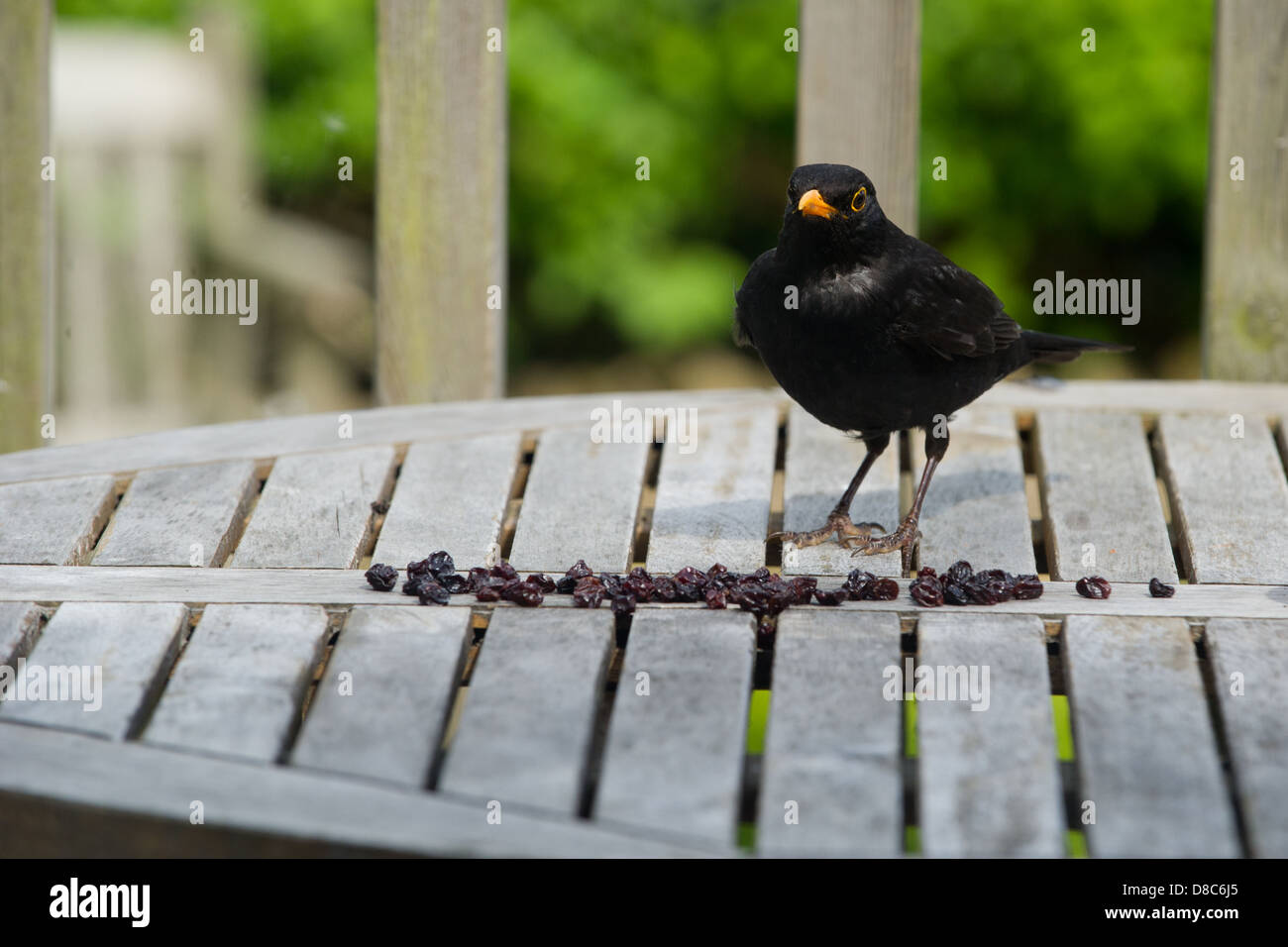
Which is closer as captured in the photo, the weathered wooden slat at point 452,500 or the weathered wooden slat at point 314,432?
the weathered wooden slat at point 452,500

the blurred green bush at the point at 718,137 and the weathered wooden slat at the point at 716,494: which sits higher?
the blurred green bush at the point at 718,137

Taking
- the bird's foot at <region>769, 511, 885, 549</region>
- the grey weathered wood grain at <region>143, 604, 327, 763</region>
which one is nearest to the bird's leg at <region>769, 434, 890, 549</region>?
the bird's foot at <region>769, 511, 885, 549</region>

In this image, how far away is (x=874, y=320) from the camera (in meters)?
3.23

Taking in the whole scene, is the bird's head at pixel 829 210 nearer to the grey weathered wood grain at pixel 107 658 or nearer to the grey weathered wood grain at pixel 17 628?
the grey weathered wood grain at pixel 107 658

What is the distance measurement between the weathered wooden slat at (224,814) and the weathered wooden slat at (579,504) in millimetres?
973

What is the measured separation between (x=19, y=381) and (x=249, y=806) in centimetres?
276

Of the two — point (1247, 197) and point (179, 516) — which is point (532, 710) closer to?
point (179, 516)

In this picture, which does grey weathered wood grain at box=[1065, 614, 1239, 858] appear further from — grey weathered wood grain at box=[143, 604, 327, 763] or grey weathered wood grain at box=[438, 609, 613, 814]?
grey weathered wood grain at box=[143, 604, 327, 763]

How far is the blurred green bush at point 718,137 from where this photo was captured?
6.97 m

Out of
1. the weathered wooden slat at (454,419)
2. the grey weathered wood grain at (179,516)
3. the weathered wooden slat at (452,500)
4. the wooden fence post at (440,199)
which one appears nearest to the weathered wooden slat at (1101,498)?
the weathered wooden slat at (454,419)

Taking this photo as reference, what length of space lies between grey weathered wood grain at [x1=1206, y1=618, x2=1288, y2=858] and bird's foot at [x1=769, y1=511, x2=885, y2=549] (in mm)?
816

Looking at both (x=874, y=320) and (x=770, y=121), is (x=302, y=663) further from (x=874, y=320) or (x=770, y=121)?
(x=770, y=121)

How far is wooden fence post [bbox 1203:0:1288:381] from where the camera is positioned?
4.14 metres
